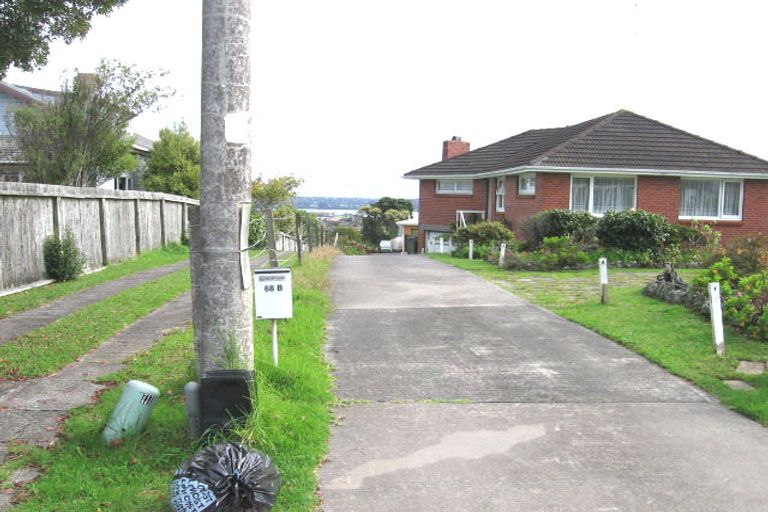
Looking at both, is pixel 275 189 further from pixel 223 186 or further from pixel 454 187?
pixel 223 186

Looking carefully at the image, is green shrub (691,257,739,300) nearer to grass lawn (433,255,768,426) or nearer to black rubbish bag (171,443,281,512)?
grass lawn (433,255,768,426)

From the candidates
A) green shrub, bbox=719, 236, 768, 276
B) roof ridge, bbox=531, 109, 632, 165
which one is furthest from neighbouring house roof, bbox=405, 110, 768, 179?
green shrub, bbox=719, 236, 768, 276

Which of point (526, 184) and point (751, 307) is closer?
point (751, 307)

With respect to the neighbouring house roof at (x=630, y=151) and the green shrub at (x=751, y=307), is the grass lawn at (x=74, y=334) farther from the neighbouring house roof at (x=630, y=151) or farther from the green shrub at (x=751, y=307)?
the neighbouring house roof at (x=630, y=151)

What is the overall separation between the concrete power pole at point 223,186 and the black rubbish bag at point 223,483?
128 cm

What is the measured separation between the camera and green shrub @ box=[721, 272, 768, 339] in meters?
8.86

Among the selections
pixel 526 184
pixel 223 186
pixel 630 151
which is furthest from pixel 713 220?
pixel 223 186

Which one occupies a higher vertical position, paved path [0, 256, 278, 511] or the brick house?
the brick house

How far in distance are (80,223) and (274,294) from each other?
10770mm

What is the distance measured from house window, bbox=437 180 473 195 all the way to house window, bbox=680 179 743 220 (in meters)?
9.77

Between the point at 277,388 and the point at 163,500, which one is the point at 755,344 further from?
the point at 163,500

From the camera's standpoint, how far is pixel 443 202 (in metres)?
32.7

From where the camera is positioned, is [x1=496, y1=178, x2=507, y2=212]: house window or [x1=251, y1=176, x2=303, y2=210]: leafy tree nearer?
[x1=496, y1=178, x2=507, y2=212]: house window

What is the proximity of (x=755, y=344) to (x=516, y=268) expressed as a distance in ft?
33.8
